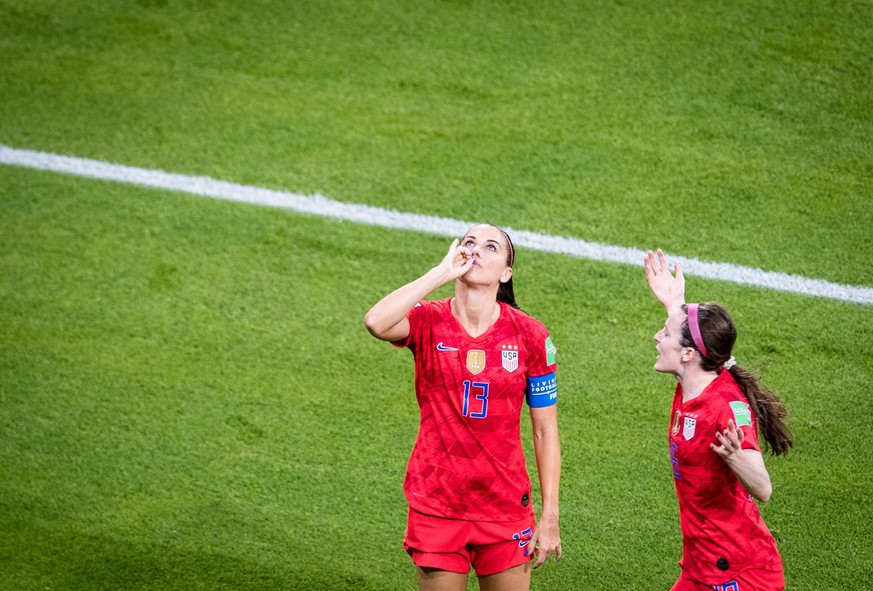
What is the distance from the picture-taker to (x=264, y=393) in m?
6.75

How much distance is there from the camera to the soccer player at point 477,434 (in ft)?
15.0

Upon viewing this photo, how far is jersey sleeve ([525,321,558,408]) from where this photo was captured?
468 cm

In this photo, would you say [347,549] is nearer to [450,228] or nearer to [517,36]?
[450,228]

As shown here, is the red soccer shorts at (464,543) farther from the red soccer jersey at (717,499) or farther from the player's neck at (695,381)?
the player's neck at (695,381)

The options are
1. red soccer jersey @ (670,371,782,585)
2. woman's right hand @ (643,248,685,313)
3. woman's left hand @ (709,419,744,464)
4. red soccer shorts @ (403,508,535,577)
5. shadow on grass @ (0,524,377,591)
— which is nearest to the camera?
woman's left hand @ (709,419,744,464)

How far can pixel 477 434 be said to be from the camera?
462 cm

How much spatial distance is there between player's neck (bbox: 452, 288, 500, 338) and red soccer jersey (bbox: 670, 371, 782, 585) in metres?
1.01

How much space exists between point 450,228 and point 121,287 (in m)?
2.51

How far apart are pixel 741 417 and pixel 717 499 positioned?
15.5 inches

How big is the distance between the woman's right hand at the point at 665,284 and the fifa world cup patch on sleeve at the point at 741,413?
61cm

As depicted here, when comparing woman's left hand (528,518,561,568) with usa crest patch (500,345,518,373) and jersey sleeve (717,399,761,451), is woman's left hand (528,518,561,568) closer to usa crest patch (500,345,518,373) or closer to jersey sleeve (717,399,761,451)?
usa crest patch (500,345,518,373)

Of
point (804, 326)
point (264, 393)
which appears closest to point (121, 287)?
point (264, 393)

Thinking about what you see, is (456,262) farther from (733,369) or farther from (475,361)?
(733,369)

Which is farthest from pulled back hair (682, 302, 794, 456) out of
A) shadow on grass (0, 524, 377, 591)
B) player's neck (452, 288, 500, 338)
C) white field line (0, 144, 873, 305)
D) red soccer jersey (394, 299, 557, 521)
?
white field line (0, 144, 873, 305)
